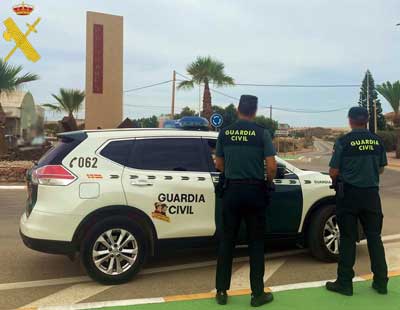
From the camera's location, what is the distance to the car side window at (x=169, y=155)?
554 cm

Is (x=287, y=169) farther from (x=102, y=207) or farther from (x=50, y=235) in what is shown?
(x=50, y=235)

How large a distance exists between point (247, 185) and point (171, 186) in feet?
4.15

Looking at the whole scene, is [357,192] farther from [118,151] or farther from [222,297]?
[118,151]

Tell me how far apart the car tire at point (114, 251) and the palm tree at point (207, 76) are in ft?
102

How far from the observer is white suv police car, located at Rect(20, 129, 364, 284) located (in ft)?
16.9

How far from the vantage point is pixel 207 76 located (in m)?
36.9

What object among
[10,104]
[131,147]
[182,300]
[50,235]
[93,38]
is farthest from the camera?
[10,104]

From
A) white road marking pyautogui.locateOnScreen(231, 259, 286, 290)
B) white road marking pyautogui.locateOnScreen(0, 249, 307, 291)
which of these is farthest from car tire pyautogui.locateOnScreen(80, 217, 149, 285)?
white road marking pyautogui.locateOnScreen(231, 259, 286, 290)

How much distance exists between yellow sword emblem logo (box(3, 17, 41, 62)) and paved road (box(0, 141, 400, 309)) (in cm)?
1710

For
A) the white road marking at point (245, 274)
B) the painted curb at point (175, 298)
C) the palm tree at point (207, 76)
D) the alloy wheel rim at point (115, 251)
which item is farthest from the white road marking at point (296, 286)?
the palm tree at point (207, 76)

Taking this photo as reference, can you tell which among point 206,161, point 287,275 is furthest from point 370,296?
point 206,161

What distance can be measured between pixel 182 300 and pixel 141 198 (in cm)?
118

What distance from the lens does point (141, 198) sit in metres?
5.36

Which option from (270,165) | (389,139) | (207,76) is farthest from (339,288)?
(389,139)
